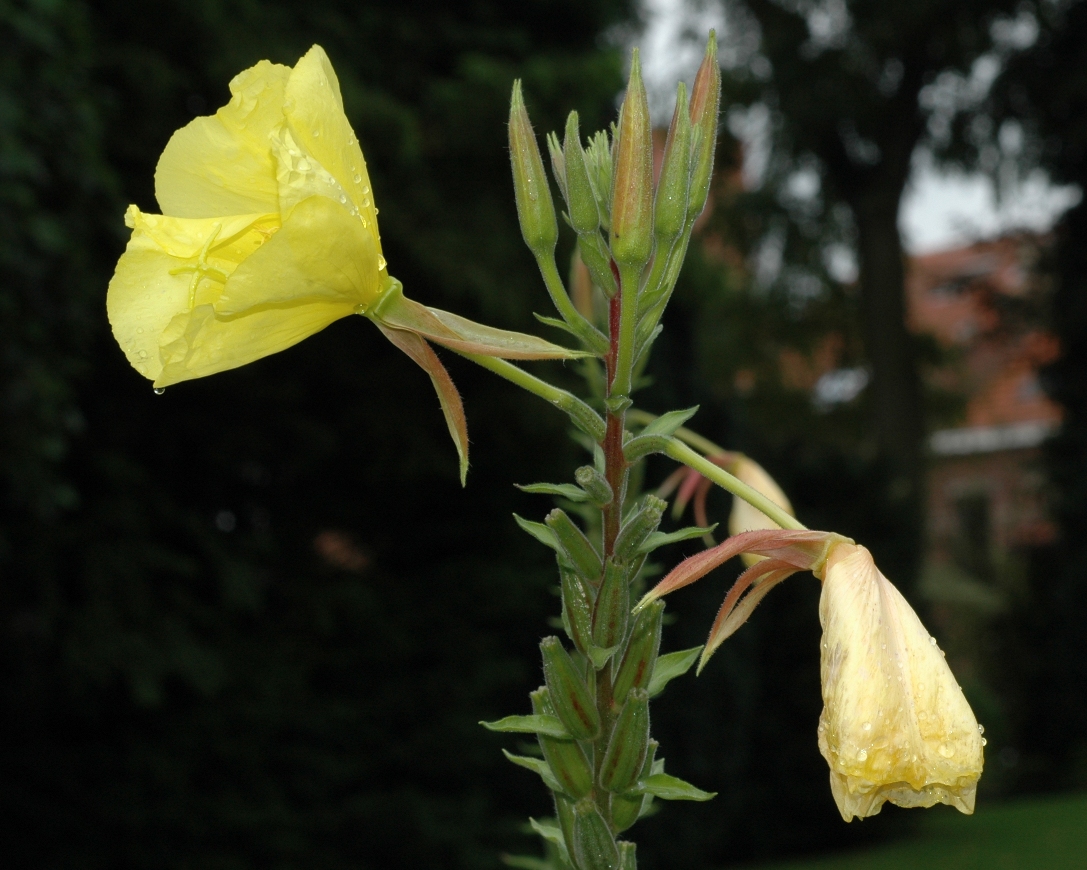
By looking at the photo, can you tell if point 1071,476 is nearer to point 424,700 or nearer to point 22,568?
point 424,700

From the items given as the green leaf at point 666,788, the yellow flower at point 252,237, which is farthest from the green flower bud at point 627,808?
the yellow flower at point 252,237

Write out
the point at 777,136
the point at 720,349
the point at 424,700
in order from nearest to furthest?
the point at 424,700, the point at 777,136, the point at 720,349

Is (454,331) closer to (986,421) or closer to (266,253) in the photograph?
(266,253)

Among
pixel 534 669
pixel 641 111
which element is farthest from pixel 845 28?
pixel 641 111

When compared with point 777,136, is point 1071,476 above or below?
below

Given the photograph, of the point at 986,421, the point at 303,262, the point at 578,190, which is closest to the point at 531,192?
the point at 578,190

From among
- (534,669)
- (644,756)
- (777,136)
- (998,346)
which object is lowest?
(644,756)
